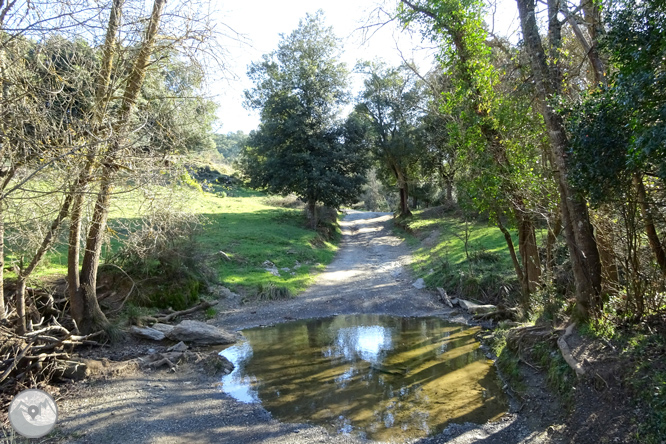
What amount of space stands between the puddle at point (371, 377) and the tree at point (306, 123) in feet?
49.5

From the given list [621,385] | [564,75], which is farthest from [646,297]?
[564,75]

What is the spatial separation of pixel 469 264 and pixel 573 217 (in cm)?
739

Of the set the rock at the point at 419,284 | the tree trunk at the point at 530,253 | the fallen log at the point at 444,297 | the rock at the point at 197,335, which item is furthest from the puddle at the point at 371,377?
the rock at the point at 419,284

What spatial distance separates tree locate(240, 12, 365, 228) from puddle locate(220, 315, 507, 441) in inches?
594

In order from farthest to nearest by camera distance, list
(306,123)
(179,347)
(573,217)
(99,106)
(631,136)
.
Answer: (306,123)
(179,347)
(573,217)
(99,106)
(631,136)

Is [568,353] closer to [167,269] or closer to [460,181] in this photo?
[460,181]

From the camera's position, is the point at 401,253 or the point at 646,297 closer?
the point at 646,297

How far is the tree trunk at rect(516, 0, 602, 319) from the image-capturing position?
7172mm

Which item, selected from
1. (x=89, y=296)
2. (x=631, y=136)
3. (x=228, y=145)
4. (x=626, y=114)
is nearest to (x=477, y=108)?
(x=626, y=114)

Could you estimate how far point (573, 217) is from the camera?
730cm

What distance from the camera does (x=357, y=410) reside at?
22.4ft

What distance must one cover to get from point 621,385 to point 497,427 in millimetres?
1738

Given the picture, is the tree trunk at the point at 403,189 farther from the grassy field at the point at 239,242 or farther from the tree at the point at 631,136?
the tree at the point at 631,136

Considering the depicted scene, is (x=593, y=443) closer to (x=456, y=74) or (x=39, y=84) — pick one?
(x=456, y=74)
